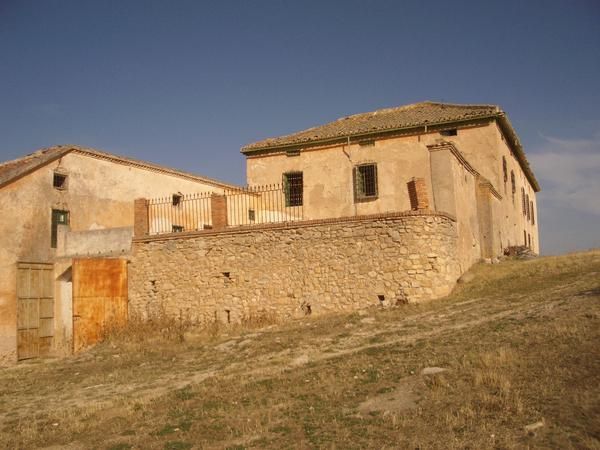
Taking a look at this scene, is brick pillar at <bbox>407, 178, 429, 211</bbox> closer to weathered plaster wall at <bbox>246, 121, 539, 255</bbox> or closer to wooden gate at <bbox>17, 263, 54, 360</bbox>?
weathered plaster wall at <bbox>246, 121, 539, 255</bbox>

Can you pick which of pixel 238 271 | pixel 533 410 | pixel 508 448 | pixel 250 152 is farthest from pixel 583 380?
pixel 250 152

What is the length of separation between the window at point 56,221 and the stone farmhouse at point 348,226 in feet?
9.31

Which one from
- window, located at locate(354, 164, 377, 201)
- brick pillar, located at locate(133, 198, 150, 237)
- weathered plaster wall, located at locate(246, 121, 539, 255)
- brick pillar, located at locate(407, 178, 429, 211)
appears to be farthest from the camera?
window, located at locate(354, 164, 377, 201)

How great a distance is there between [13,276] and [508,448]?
14.8 meters

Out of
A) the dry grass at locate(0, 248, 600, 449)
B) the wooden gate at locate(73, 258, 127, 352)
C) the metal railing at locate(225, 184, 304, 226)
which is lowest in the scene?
the dry grass at locate(0, 248, 600, 449)

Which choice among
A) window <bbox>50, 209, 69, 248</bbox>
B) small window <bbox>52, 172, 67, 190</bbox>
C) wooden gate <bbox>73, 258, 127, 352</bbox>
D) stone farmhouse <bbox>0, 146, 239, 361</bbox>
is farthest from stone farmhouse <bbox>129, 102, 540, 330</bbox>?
small window <bbox>52, 172, 67, 190</bbox>

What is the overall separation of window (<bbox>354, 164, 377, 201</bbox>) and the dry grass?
8599mm

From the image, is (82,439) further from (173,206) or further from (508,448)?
(173,206)

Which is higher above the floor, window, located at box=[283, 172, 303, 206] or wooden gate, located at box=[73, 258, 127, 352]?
window, located at box=[283, 172, 303, 206]

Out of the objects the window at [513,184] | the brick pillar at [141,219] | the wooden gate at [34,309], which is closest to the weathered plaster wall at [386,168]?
the window at [513,184]

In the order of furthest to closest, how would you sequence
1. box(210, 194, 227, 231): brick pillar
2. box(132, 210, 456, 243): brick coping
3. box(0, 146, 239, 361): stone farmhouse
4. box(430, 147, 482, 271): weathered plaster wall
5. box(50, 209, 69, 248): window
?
box(50, 209, 69, 248): window, box(210, 194, 227, 231): brick pillar, box(0, 146, 239, 361): stone farmhouse, box(430, 147, 482, 271): weathered plaster wall, box(132, 210, 456, 243): brick coping

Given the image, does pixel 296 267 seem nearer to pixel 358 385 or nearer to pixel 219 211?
pixel 219 211

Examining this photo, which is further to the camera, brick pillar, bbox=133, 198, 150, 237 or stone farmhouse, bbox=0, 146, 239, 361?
brick pillar, bbox=133, 198, 150, 237

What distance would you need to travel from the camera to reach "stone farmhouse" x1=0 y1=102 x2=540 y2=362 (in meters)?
14.3
